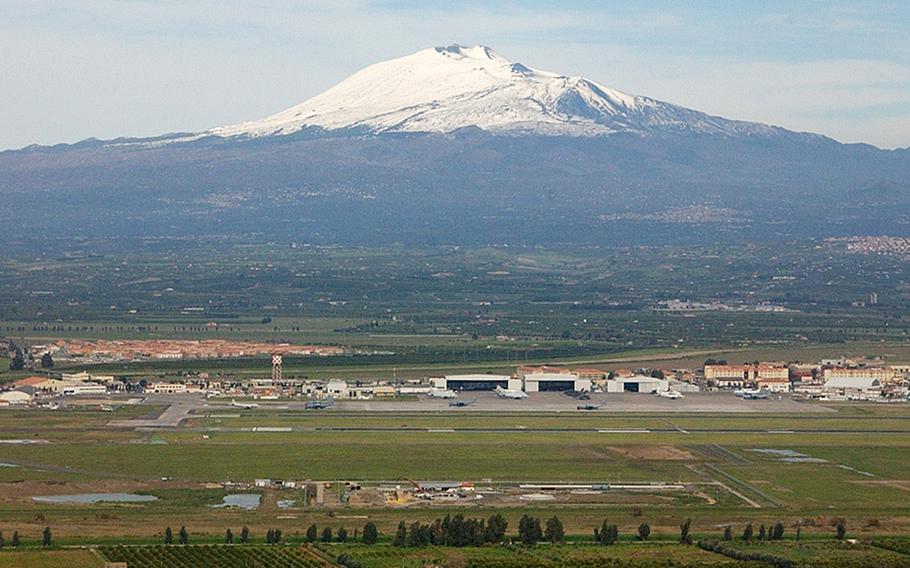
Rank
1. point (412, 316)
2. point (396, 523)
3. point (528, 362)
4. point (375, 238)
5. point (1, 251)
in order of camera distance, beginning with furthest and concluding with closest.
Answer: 1. point (375, 238)
2. point (1, 251)
3. point (412, 316)
4. point (528, 362)
5. point (396, 523)

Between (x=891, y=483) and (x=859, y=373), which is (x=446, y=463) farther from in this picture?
(x=859, y=373)

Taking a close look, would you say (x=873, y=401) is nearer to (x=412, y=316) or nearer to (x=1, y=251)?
(x=412, y=316)

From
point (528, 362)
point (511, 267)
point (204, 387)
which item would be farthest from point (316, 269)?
point (204, 387)

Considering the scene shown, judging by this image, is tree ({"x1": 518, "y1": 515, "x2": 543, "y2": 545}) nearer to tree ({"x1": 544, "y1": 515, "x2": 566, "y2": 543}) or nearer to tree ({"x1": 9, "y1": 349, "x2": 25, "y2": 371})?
tree ({"x1": 544, "y1": 515, "x2": 566, "y2": 543})

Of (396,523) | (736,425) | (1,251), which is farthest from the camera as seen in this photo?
(1,251)

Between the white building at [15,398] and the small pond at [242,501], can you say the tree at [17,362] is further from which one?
the small pond at [242,501]

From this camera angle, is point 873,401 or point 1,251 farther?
point 1,251

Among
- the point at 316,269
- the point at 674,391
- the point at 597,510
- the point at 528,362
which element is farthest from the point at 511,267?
the point at 597,510
